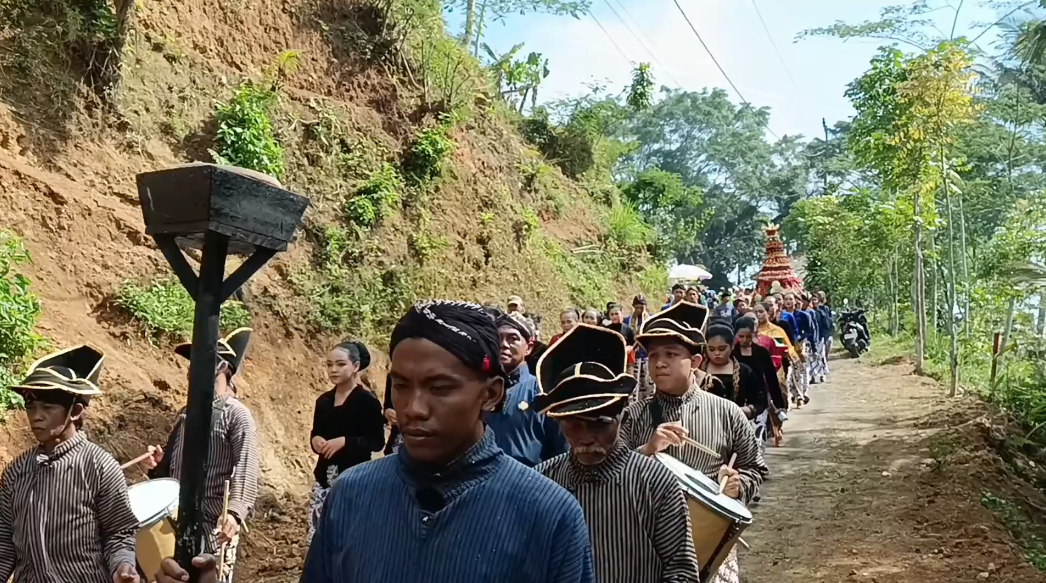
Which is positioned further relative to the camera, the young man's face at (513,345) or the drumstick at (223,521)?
the young man's face at (513,345)

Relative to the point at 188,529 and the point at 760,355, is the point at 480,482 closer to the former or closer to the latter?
the point at 188,529

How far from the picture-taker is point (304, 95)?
14.5 meters

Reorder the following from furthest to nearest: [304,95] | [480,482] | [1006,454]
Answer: [304,95] → [1006,454] → [480,482]

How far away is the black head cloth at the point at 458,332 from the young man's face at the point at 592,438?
1.36 meters

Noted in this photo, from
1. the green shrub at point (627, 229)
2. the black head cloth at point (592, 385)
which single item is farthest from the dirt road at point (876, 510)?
the green shrub at point (627, 229)

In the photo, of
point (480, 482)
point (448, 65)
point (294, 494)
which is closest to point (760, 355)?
point (294, 494)

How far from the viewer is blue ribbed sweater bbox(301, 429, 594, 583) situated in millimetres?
2123

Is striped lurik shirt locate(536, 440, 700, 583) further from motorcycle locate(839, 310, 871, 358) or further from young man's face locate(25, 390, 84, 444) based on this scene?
motorcycle locate(839, 310, 871, 358)

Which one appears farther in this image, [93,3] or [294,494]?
[93,3]

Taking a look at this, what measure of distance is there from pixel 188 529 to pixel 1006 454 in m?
12.9

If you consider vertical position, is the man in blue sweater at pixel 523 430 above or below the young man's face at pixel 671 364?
below

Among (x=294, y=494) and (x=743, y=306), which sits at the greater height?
(x=743, y=306)

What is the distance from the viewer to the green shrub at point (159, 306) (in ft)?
32.7

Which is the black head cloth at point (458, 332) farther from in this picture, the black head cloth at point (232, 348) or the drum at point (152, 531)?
the black head cloth at point (232, 348)
